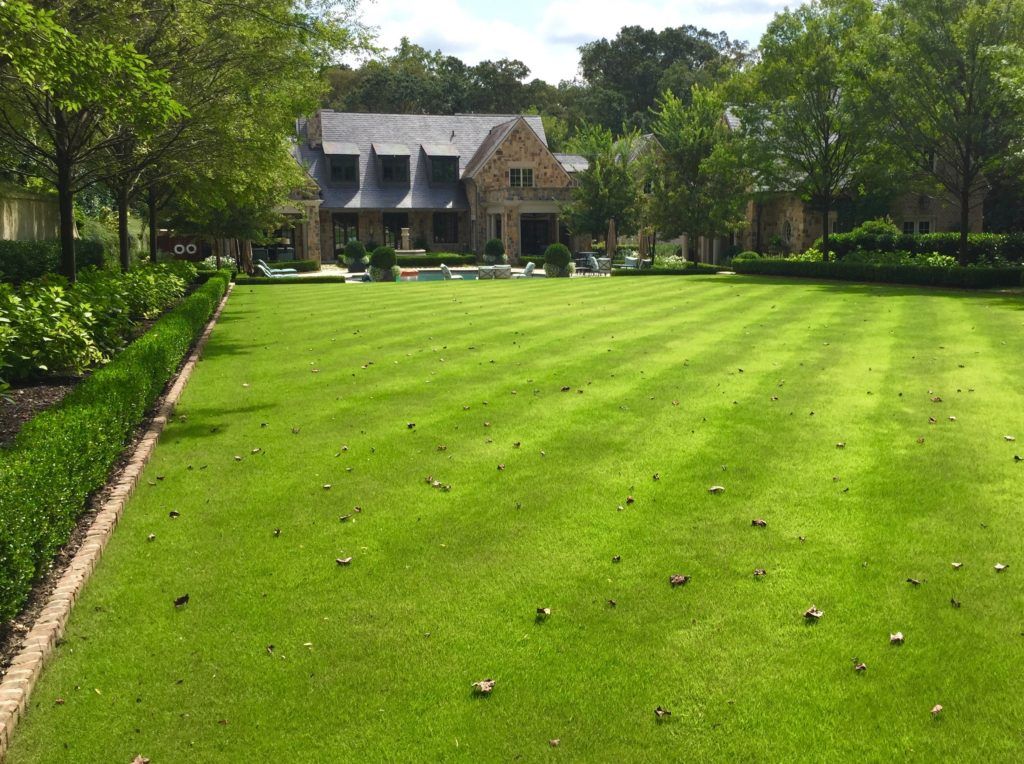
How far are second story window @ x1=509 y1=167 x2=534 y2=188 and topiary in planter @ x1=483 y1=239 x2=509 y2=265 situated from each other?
5420 millimetres

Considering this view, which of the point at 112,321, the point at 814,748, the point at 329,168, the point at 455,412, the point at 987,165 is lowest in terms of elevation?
the point at 814,748

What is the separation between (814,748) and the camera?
13.0 feet

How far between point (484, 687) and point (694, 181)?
129 feet

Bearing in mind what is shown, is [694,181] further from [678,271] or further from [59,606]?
[59,606]

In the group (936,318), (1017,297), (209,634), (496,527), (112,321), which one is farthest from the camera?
(1017,297)

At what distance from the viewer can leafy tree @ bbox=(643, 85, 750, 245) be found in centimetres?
3988

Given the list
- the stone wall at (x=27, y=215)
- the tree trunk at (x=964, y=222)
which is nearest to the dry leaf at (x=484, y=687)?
the stone wall at (x=27, y=215)

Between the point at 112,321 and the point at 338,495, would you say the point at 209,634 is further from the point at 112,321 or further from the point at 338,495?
the point at 112,321

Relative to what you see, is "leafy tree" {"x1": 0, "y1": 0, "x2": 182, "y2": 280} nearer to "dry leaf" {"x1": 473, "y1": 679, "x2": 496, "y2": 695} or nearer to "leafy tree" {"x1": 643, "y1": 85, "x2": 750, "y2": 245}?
"dry leaf" {"x1": 473, "y1": 679, "x2": 496, "y2": 695}

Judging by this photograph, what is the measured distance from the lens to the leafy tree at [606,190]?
44.8 meters

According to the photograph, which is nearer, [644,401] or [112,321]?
[644,401]

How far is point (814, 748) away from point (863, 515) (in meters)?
3.11

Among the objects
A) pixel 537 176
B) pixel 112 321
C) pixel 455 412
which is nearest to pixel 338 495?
pixel 455 412

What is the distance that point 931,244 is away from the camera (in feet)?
118
